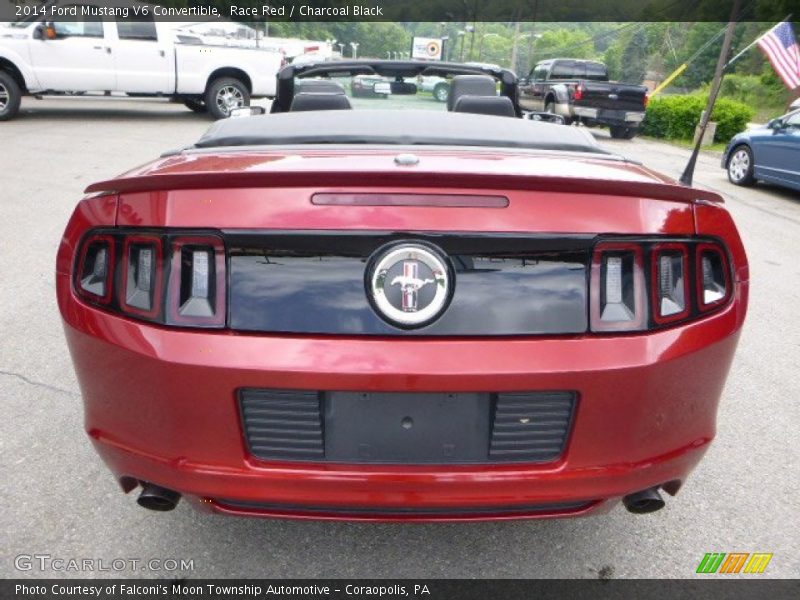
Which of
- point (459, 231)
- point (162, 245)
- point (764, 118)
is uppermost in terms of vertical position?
point (459, 231)

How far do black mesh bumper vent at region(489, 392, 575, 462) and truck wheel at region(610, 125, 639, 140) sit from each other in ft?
58.1

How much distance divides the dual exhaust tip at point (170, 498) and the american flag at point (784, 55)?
1459 cm

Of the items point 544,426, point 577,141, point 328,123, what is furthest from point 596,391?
point 328,123

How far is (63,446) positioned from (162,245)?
156 centimetres

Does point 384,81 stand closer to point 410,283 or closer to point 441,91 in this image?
point 441,91

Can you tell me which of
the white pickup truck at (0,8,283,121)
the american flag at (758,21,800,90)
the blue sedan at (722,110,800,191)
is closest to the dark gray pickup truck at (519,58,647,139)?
the american flag at (758,21,800,90)

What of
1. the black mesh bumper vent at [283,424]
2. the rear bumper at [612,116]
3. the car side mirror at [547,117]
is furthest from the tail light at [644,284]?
the rear bumper at [612,116]

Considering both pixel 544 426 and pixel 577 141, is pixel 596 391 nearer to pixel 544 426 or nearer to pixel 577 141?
pixel 544 426

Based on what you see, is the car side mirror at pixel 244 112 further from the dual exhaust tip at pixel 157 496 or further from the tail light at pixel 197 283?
the dual exhaust tip at pixel 157 496

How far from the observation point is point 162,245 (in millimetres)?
1678

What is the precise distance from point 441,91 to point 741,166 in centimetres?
841

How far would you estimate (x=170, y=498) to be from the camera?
71.7 inches

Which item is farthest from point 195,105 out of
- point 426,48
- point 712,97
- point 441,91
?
point 426,48

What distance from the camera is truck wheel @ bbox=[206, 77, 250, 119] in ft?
44.9
